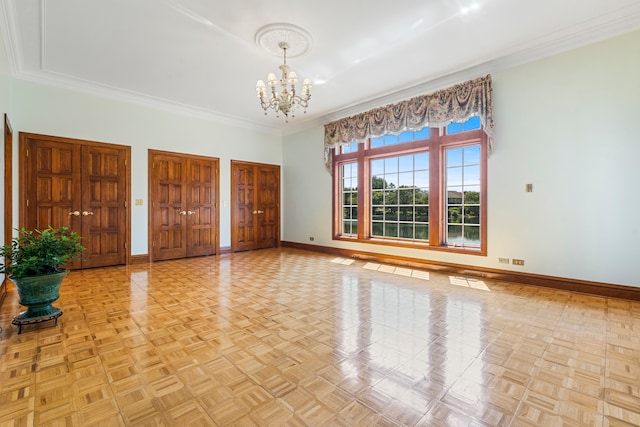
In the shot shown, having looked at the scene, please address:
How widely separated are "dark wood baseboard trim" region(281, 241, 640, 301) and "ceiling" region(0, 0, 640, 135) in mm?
2922

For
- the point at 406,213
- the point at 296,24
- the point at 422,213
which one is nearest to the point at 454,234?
the point at 422,213

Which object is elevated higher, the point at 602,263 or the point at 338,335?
the point at 602,263

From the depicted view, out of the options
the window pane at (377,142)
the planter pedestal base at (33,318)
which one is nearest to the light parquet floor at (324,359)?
the planter pedestal base at (33,318)

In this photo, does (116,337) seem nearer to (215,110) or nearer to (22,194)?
(22,194)

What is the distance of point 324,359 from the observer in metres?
1.99

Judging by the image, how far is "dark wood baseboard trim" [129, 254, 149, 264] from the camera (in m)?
5.37

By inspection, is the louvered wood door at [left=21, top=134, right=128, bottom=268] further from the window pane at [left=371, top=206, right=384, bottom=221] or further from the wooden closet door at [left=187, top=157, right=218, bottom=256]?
the window pane at [left=371, top=206, right=384, bottom=221]

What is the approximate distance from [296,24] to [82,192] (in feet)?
14.4

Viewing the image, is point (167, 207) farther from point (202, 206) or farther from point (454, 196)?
point (454, 196)

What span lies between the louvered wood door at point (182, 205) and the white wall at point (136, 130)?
0.50ft

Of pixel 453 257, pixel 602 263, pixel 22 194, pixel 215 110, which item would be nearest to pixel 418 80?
pixel 453 257

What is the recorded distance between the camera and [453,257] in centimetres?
470

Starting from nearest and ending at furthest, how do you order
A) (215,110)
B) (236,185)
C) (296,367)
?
(296,367)
(215,110)
(236,185)

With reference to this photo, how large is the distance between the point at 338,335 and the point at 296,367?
0.57m
